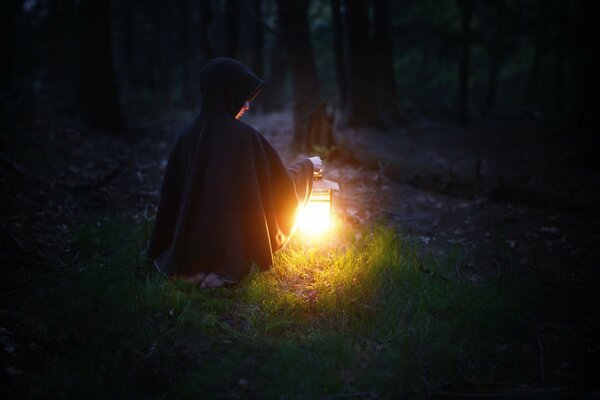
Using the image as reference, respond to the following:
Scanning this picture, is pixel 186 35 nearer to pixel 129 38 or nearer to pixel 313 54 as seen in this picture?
pixel 129 38

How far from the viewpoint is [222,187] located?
15.2 ft

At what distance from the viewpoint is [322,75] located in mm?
32938

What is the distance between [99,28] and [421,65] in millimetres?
16149

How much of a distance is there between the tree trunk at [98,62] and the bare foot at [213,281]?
979cm

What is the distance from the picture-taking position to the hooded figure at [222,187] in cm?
461

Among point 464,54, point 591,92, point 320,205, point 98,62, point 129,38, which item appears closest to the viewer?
point 320,205

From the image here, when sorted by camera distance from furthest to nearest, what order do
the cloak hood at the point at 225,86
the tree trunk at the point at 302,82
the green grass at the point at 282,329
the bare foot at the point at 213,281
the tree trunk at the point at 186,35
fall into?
the tree trunk at the point at 186,35 → the tree trunk at the point at 302,82 → the bare foot at the point at 213,281 → the cloak hood at the point at 225,86 → the green grass at the point at 282,329

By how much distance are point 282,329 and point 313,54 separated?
27.7 feet

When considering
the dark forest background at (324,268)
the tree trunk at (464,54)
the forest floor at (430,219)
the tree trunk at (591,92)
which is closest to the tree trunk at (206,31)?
the dark forest background at (324,268)

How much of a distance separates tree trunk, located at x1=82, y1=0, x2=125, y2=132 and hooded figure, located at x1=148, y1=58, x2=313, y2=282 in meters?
9.08

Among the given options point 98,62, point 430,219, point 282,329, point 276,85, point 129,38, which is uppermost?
point 129,38

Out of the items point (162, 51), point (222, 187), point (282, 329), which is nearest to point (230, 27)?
point (162, 51)

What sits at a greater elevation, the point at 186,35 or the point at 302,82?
the point at 186,35

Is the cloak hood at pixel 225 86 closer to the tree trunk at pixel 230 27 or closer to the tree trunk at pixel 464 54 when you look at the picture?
the tree trunk at pixel 230 27
